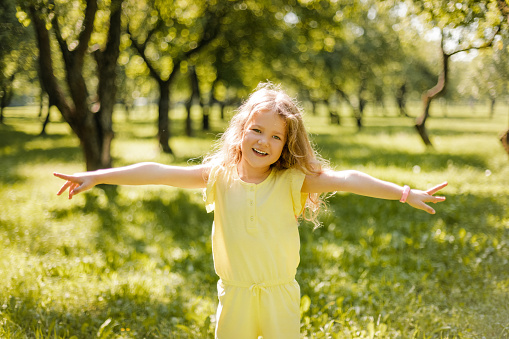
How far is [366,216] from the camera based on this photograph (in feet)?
25.0

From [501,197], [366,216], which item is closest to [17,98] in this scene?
[366,216]

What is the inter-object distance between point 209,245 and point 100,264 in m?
1.47

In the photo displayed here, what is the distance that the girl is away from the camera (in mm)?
2635

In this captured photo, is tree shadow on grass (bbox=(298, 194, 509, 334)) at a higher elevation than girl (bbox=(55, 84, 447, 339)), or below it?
below

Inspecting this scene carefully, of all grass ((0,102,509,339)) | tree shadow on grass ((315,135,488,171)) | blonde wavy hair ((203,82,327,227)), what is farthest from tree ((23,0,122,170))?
tree shadow on grass ((315,135,488,171))

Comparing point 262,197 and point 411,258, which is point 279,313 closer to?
Answer: point 262,197

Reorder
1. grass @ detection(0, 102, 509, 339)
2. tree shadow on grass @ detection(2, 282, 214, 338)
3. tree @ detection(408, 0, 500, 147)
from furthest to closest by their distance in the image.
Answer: tree @ detection(408, 0, 500, 147) → grass @ detection(0, 102, 509, 339) → tree shadow on grass @ detection(2, 282, 214, 338)

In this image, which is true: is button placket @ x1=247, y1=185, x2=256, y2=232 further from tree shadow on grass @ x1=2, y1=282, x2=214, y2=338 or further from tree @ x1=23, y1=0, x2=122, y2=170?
tree @ x1=23, y1=0, x2=122, y2=170

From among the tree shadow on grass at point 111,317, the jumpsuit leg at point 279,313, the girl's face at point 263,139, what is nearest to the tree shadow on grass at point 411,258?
the tree shadow on grass at point 111,317

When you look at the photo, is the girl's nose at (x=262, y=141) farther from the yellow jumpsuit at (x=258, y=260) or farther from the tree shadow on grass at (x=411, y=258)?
the tree shadow on grass at (x=411, y=258)

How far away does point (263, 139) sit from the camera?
2652 millimetres

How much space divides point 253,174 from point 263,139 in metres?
0.27

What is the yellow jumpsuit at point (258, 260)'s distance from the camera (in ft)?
8.63

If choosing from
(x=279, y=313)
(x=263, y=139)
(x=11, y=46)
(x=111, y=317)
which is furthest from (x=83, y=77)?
(x=279, y=313)
